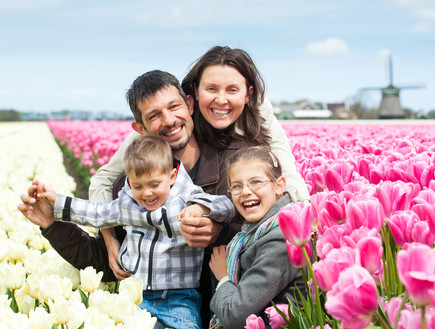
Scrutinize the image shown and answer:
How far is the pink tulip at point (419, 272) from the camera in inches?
37.6

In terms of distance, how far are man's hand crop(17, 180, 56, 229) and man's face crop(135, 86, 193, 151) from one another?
2.14 ft

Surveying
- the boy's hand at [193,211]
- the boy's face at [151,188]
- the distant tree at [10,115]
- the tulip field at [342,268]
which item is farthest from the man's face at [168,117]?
the distant tree at [10,115]

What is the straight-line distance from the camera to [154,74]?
3.04 meters

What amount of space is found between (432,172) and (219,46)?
166cm

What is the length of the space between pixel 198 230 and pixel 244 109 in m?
1.17

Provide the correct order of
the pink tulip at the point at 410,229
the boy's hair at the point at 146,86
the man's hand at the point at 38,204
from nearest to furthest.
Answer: the pink tulip at the point at 410,229
the man's hand at the point at 38,204
the boy's hair at the point at 146,86

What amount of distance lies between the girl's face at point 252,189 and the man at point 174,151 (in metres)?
0.44

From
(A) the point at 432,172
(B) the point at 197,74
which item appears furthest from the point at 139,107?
(A) the point at 432,172

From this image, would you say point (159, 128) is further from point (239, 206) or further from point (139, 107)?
point (239, 206)

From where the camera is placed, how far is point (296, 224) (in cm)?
142

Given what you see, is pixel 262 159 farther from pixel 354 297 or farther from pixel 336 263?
pixel 354 297

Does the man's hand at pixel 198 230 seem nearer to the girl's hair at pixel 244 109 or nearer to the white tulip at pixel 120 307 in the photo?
the white tulip at pixel 120 307

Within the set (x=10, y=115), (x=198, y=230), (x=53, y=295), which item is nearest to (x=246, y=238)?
(x=198, y=230)

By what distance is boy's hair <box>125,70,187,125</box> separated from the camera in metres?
2.97
